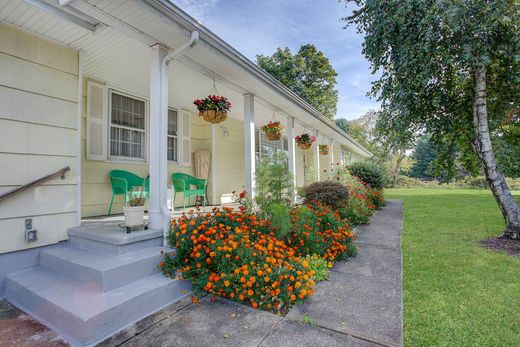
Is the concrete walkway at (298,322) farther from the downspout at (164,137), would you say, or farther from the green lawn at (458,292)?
the downspout at (164,137)

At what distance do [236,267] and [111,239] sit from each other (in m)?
1.36

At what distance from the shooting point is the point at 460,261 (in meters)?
3.59

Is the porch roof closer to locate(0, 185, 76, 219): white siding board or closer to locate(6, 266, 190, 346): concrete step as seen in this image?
locate(0, 185, 76, 219): white siding board

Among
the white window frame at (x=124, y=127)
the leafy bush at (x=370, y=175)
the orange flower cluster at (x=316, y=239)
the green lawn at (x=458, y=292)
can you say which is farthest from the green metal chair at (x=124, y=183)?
the leafy bush at (x=370, y=175)

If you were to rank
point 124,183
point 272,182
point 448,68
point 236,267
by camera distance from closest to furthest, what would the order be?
point 236,267 → point 124,183 → point 272,182 → point 448,68

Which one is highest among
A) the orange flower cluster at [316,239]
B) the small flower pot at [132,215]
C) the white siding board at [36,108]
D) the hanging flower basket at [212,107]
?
the hanging flower basket at [212,107]

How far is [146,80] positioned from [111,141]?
126 cm

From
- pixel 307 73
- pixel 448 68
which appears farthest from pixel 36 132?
pixel 307 73

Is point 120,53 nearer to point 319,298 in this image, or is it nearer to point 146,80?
point 146,80

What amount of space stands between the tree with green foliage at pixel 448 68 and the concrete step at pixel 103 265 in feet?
15.7

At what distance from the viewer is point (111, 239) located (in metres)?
2.79

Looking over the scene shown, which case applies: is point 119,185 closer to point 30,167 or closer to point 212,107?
point 30,167

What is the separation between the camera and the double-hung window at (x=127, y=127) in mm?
4844

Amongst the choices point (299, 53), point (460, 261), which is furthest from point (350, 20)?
point (299, 53)
